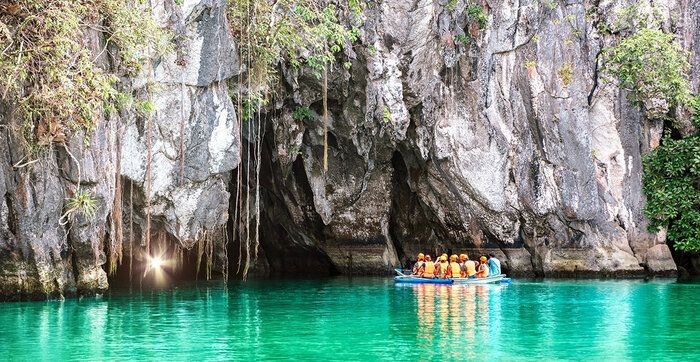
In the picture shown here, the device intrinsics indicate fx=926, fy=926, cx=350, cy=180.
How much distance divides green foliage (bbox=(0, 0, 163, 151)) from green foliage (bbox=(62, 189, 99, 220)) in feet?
4.33

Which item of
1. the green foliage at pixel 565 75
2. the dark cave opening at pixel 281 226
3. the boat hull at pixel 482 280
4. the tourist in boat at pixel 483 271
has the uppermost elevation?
the green foliage at pixel 565 75

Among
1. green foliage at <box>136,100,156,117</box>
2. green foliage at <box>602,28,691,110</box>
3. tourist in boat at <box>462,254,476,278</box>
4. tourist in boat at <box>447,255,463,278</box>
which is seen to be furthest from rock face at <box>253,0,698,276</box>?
green foliage at <box>136,100,156,117</box>

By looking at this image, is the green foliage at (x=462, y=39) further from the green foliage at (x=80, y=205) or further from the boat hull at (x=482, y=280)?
the green foliage at (x=80, y=205)

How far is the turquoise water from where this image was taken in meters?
11.5

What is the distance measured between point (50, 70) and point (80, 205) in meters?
2.95

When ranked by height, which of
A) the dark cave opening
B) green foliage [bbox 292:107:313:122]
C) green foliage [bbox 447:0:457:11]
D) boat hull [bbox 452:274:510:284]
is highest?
green foliage [bbox 447:0:457:11]

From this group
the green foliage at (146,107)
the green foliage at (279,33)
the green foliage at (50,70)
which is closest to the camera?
the green foliage at (50,70)

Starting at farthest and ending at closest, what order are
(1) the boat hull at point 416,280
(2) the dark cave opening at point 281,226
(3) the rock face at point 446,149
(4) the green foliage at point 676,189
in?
1. (2) the dark cave opening at point 281,226
2. (4) the green foliage at point 676,189
3. (1) the boat hull at point 416,280
4. (3) the rock face at point 446,149

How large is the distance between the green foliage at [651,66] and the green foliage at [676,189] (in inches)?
43.3

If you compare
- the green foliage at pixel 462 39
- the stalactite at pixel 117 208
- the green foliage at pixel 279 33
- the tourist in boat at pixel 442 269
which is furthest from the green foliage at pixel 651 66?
the stalactite at pixel 117 208

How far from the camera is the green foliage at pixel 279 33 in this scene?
2039 cm

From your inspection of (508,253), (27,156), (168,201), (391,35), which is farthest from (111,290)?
(508,253)

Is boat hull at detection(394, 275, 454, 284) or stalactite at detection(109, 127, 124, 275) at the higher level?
stalactite at detection(109, 127, 124, 275)

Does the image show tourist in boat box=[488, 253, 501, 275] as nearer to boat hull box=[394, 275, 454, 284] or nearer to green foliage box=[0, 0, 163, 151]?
boat hull box=[394, 275, 454, 284]
